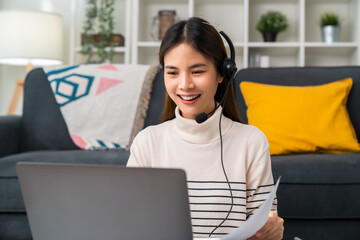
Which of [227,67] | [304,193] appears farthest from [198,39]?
[304,193]

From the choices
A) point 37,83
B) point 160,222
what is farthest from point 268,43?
point 160,222

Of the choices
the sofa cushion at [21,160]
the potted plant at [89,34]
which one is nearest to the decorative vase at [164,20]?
the potted plant at [89,34]

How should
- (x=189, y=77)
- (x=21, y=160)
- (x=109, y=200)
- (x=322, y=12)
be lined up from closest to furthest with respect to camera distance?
(x=109, y=200), (x=189, y=77), (x=21, y=160), (x=322, y=12)

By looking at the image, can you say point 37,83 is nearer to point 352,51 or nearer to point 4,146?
point 4,146

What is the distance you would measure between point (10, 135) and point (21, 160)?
329 millimetres

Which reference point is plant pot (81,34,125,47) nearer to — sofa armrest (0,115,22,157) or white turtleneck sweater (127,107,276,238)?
sofa armrest (0,115,22,157)

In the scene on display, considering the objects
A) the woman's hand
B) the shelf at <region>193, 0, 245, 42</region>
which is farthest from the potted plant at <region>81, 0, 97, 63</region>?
the woman's hand

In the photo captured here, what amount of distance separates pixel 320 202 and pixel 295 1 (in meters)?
2.35

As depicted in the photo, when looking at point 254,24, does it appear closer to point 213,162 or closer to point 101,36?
point 101,36

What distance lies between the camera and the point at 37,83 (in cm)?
220

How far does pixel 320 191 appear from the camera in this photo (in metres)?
1.53

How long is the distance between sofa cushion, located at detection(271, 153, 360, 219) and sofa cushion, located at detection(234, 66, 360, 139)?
21.2 inches

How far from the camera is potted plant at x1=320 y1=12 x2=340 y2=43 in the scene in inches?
127

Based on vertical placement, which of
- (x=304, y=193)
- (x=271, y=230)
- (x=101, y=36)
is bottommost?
(x=304, y=193)
